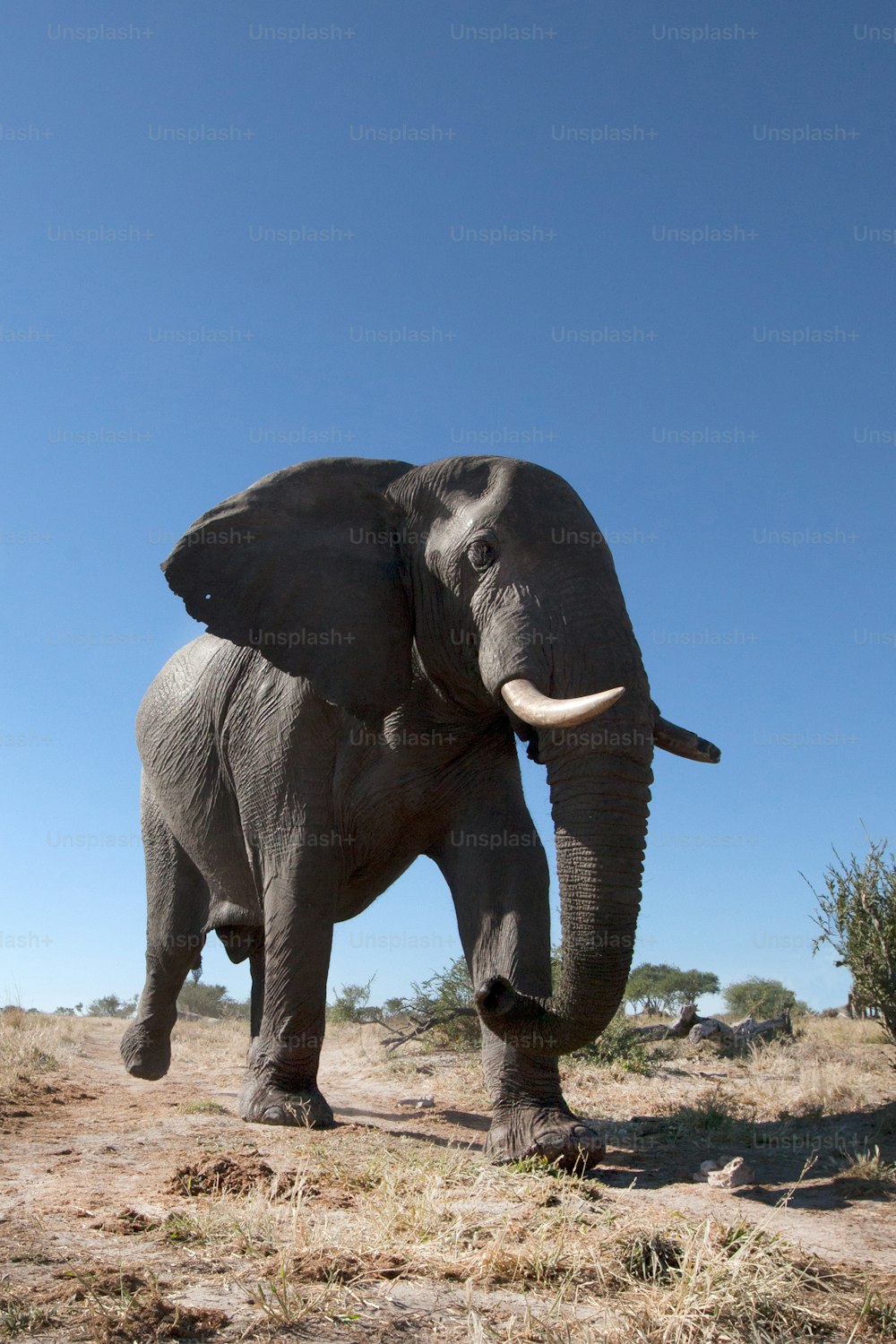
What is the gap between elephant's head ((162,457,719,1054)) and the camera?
5312mm

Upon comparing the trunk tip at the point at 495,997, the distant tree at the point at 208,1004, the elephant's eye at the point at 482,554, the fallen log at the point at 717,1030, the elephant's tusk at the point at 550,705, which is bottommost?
the distant tree at the point at 208,1004

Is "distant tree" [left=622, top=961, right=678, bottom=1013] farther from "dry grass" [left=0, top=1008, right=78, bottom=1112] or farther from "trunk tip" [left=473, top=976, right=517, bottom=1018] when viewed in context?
"trunk tip" [left=473, top=976, right=517, bottom=1018]

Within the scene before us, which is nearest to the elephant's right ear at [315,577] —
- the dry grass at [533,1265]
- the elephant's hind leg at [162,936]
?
the dry grass at [533,1265]

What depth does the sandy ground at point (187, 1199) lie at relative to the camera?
3389 millimetres

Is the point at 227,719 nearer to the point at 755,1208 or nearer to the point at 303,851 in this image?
the point at 303,851

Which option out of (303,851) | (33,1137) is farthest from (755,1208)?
(33,1137)

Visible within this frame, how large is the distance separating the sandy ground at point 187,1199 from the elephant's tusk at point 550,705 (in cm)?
208

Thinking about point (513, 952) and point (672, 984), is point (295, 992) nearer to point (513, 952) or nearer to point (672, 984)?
point (513, 952)

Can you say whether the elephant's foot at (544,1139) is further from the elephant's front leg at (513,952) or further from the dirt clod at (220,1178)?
the dirt clod at (220,1178)

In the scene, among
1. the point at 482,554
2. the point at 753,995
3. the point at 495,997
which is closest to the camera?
the point at 495,997

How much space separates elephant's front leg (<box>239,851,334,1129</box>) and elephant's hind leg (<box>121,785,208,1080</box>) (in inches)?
109

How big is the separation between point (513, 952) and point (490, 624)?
74.1 inches

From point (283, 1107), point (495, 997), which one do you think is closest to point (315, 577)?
point (495, 997)

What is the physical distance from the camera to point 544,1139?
5.80 meters
